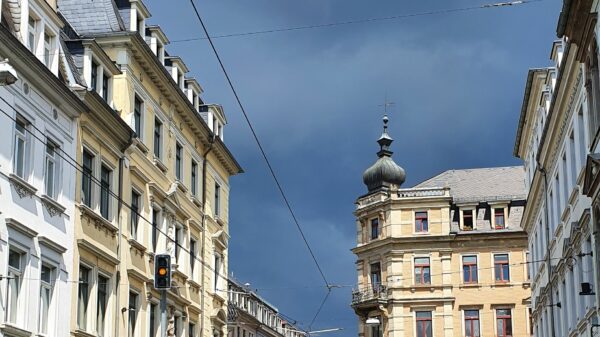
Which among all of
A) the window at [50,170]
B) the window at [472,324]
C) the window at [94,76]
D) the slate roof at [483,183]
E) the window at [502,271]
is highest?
the slate roof at [483,183]

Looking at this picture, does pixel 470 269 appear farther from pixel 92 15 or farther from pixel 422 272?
pixel 92 15

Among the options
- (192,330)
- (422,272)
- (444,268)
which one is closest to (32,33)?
(192,330)

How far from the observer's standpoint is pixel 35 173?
26531mm

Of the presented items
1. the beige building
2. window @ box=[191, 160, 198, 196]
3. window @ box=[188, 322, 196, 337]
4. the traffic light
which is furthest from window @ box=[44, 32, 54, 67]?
the beige building

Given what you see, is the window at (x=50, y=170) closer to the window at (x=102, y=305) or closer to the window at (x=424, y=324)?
the window at (x=102, y=305)

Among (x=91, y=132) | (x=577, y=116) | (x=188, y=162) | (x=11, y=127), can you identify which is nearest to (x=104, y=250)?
(x=91, y=132)

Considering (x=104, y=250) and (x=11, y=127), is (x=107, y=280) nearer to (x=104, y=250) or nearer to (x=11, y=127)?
(x=104, y=250)

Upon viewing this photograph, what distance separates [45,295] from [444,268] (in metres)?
45.4

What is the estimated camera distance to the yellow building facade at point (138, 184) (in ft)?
99.3

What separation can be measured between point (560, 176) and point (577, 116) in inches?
226

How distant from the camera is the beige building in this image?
2726 inches

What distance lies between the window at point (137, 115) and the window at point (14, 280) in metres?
9.17

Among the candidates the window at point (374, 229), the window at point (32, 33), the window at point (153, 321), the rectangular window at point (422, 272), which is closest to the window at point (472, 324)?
the rectangular window at point (422, 272)

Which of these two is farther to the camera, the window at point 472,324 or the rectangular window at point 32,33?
the window at point 472,324
